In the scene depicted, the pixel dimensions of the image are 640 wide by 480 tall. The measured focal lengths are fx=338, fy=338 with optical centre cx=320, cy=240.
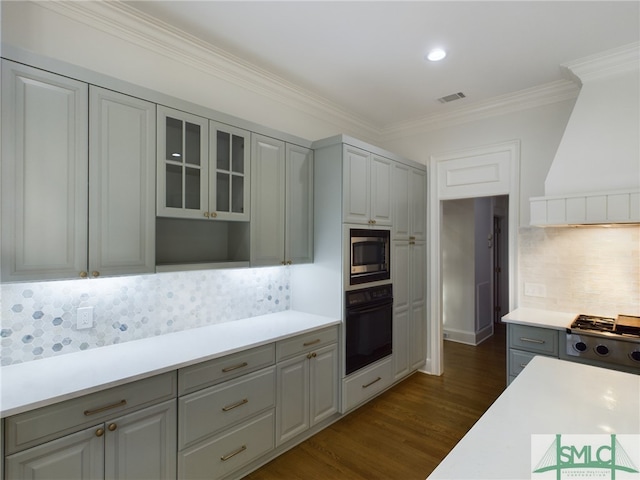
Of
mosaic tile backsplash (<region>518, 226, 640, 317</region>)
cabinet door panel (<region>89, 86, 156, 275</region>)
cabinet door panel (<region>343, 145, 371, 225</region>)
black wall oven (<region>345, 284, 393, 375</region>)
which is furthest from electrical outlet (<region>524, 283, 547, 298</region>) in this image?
cabinet door panel (<region>89, 86, 156, 275</region>)

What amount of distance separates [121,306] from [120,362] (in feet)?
1.41

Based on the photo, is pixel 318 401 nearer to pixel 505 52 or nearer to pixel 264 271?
pixel 264 271

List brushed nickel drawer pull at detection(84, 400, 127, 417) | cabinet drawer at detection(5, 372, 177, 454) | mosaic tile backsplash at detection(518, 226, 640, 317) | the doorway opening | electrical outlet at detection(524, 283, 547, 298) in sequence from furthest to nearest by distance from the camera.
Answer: the doorway opening, electrical outlet at detection(524, 283, 547, 298), mosaic tile backsplash at detection(518, 226, 640, 317), brushed nickel drawer pull at detection(84, 400, 127, 417), cabinet drawer at detection(5, 372, 177, 454)

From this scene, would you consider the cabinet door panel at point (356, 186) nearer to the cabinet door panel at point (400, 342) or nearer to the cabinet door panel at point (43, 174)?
the cabinet door panel at point (400, 342)

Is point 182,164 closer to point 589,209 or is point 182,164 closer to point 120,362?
point 120,362

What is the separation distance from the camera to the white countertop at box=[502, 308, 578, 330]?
261 centimetres

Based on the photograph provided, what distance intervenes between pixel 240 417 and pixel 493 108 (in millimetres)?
3562

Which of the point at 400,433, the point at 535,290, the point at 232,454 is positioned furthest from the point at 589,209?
the point at 232,454

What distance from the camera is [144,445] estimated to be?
170cm

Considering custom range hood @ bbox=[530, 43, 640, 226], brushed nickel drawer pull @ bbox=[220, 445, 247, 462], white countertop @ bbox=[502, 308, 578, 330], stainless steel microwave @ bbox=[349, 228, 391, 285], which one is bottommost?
brushed nickel drawer pull @ bbox=[220, 445, 247, 462]

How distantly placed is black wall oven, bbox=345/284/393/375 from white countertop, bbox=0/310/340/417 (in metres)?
0.39

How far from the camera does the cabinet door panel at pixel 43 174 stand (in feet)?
5.02

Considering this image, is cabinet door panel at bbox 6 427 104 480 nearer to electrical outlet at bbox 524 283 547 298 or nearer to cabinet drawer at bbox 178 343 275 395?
cabinet drawer at bbox 178 343 275 395

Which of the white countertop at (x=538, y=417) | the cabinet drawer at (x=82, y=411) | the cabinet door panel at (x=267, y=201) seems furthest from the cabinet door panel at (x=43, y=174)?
the white countertop at (x=538, y=417)
